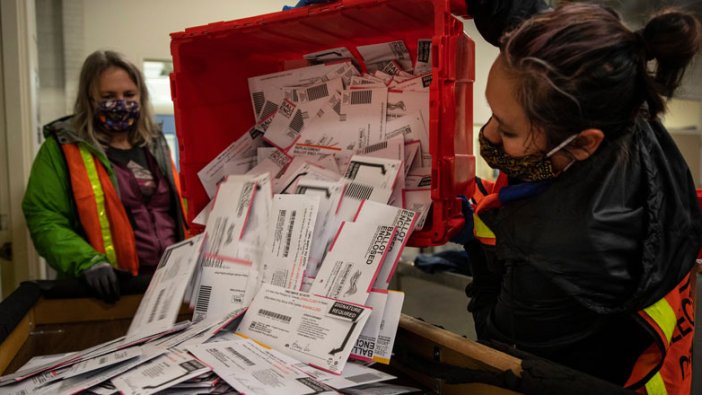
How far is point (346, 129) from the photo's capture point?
1162 mm

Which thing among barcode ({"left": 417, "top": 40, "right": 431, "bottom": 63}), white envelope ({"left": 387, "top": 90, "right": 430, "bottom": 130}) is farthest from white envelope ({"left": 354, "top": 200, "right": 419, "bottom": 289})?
barcode ({"left": 417, "top": 40, "right": 431, "bottom": 63})

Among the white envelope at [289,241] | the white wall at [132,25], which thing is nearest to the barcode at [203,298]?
the white envelope at [289,241]

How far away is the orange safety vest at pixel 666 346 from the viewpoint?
67 cm

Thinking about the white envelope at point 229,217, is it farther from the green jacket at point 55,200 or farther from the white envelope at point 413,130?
the green jacket at point 55,200

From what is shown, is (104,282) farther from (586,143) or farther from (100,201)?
(586,143)

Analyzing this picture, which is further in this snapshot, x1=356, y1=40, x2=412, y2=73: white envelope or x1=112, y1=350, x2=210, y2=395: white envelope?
x1=356, y1=40, x2=412, y2=73: white envelope

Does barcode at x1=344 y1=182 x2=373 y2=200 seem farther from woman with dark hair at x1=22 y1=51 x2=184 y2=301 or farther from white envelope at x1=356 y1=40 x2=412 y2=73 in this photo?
woman with dark hair at x1=22 y1=51 x2=184 y2=301

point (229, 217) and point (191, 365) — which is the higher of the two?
point (229, 217)

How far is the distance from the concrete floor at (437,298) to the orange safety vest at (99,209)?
107 cm

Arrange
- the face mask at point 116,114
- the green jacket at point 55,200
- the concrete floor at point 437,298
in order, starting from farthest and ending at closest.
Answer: the concrete floor at point 437,298, the face mask at point 116,114, the green jacket at point 55,200

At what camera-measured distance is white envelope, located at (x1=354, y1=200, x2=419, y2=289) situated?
35.4 inches

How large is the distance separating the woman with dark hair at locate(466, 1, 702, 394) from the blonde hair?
55.4 inches

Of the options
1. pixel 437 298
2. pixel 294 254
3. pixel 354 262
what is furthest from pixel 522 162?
pixel 437 298

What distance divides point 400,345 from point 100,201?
1208 mm
